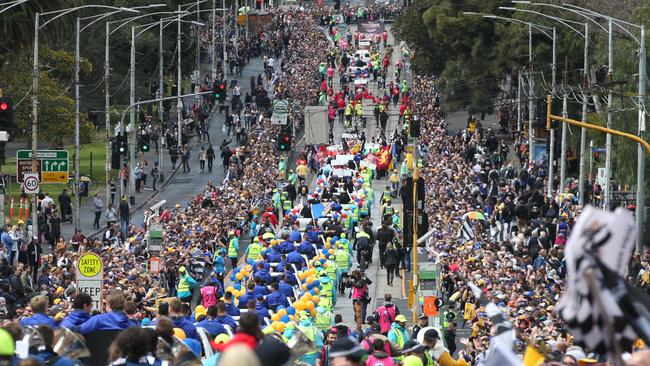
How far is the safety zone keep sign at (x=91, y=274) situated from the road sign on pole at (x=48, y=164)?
66.2 feet

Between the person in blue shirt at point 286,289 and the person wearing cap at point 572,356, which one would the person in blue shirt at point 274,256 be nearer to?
the person in blue shirt at point 286,289

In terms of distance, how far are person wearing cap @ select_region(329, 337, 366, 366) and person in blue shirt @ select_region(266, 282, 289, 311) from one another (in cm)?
1665

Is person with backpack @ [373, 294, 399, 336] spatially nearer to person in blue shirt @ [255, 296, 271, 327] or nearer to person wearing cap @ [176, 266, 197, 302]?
person in blue shirt @ [255, 296, 271, 327]

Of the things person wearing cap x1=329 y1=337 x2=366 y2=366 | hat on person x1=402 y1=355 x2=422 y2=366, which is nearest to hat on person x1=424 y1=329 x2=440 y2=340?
hat on person x1=402 y1=355 x2=422 y2=366

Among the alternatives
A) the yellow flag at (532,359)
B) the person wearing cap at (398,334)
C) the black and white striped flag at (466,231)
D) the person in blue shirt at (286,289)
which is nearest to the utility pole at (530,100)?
the black and white striped flag at (466,231)

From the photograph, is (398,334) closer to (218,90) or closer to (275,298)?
(275,298)

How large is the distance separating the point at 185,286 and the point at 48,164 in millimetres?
11072

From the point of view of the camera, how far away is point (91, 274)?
27609 mm

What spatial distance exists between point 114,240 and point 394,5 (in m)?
91.3

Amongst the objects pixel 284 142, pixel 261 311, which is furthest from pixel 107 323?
pixel 284 142

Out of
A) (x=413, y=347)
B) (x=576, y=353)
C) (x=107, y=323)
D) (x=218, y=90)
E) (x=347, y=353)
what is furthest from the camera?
(x=218, y=90)

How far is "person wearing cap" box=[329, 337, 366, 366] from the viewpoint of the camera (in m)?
11.4

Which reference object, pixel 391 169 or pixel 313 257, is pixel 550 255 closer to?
pixel 313 257

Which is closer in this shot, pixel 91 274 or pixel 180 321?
pixel 180 321
